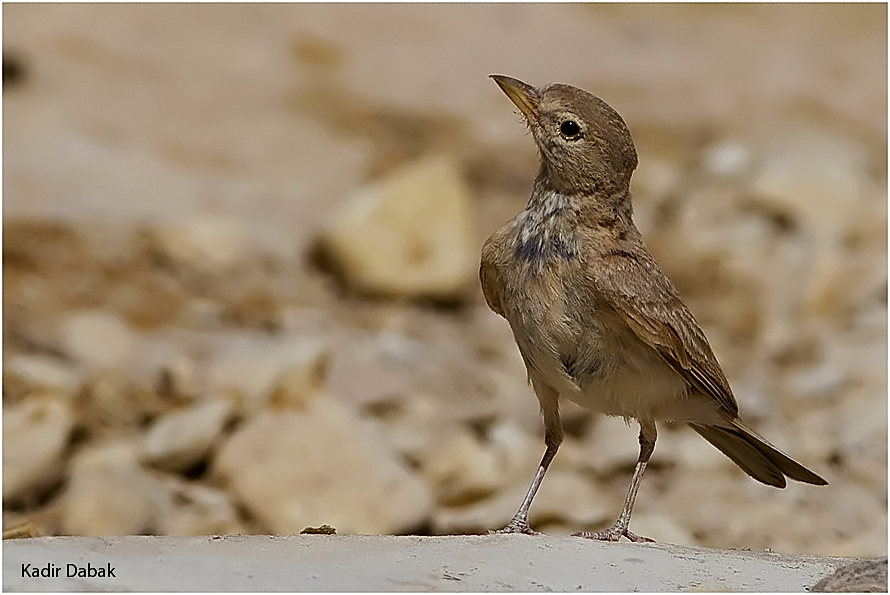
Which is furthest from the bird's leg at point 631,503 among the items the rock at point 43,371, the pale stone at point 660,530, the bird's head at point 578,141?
the rock at point 43,371

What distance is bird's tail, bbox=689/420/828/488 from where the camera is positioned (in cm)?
602

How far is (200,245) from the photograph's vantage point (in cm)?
1108

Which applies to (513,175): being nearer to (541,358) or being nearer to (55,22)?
(55,22)

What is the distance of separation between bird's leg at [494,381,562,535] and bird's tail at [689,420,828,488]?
68cm

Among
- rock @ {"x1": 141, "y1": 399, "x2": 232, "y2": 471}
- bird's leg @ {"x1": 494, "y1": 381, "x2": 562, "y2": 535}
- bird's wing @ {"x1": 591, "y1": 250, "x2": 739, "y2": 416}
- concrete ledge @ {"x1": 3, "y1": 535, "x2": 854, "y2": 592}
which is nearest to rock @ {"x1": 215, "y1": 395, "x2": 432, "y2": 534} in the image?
rock @ {"x1": 141, "y1": 399, "x2": 232, "y2": 471}

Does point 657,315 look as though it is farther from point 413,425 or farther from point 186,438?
point 413,425

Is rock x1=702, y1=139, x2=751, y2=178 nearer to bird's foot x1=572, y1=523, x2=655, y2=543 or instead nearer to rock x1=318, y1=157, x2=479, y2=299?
rock x1=318, y1=157, x2=479, y2=299

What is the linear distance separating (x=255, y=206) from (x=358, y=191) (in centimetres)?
92

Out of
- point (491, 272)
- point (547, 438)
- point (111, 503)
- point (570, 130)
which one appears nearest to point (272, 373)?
point (111, 503)

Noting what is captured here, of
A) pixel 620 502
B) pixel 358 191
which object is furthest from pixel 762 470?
pixel 358 191

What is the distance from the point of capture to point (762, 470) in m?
6.18

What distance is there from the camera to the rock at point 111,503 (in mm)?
7098

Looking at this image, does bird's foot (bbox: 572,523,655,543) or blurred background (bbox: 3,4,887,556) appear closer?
bird's foot (bbox: 572,523,655,543)

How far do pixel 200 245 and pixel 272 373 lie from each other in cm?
275
